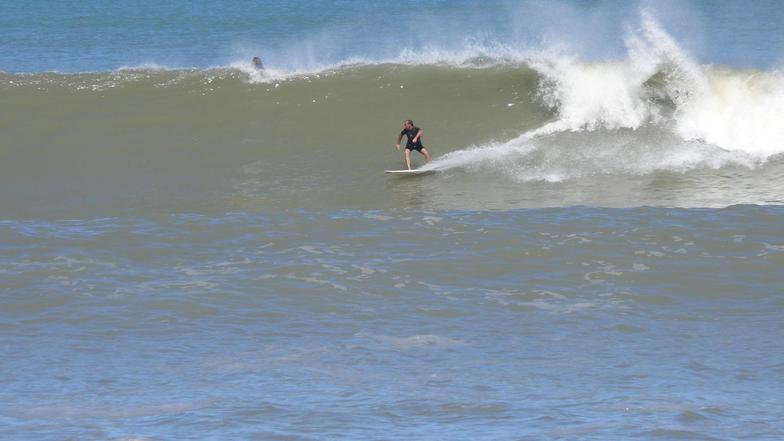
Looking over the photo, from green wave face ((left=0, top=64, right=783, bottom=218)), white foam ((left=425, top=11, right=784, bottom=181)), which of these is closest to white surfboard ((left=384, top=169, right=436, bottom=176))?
green wave face ((left=0, top=64, right=783, bottom=218))

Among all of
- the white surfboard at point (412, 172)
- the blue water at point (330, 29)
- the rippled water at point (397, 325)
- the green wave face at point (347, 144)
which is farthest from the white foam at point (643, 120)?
the blue water at point (330, 29)

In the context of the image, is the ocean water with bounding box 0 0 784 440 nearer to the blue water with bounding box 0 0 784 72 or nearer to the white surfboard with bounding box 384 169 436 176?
the white surfboard with bounding box 384 169 436 176

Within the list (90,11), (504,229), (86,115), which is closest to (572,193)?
(504,229)

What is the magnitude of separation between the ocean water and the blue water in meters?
6.02

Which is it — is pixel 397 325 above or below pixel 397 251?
below

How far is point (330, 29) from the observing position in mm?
38875

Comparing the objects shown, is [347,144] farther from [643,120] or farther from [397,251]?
[397,251]

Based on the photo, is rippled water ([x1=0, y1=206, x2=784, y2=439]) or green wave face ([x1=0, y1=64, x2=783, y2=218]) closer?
rippled water ([x1=0, y1=206, x2=784, y2=439])

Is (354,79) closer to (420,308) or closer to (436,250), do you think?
(436,250)

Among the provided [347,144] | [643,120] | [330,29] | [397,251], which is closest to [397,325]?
[397,251]

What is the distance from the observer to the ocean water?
8.63m

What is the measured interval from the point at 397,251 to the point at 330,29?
26812 mm

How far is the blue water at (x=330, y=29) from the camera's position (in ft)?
105

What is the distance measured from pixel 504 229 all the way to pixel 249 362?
4590mm
